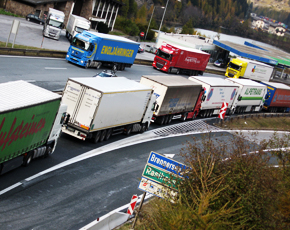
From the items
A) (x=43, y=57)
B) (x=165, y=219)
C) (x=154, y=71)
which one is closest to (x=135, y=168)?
(x=165, y=219)

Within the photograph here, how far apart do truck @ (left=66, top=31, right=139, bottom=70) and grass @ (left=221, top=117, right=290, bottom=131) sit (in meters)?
14.4

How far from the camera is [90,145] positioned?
74.0 feet

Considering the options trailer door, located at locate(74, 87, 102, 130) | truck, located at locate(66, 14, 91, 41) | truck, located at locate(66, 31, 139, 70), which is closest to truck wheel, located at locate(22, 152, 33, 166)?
trailer door, located at locate(74, 87, 102, 130)

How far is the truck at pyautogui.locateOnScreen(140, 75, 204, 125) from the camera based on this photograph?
29.4 meters

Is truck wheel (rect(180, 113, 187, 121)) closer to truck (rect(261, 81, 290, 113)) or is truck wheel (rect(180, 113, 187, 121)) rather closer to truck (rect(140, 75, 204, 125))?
truck (rect(140, 75, 204, 125))

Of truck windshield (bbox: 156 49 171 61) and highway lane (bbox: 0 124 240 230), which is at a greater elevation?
truck windshield (bbox: 156 49 171 61)

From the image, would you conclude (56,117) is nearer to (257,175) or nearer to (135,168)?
(135,168)

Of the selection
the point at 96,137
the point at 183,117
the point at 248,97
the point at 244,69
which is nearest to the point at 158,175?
the point at 96,137

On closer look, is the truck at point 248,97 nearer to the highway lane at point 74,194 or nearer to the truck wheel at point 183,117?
the truck wheel at point 183,117

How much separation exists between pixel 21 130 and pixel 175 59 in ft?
137

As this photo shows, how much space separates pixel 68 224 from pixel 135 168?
303 inches

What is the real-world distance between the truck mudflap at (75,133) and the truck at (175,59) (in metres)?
34.1

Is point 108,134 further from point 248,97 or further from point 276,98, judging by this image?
point 276,98

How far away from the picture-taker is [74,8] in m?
77.2
